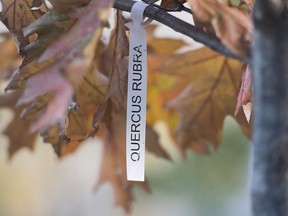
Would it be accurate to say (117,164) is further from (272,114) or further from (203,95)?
(272,114)

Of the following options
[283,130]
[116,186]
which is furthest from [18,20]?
[116,186]

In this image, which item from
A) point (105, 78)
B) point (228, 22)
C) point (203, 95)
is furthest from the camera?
point (203, 95)

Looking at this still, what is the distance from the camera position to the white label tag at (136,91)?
75 cm

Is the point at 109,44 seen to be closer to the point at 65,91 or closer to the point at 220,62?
the point at 220,62

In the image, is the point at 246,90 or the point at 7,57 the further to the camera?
the point at 7,57

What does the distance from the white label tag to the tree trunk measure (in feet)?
0.85

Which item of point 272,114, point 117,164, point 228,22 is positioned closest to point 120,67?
point 228,22

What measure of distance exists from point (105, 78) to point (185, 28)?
289 mm

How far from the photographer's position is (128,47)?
826 mm

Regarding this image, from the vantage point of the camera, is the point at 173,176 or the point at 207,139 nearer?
the point at 207,139

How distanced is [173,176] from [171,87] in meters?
1.08

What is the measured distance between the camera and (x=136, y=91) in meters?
0.75

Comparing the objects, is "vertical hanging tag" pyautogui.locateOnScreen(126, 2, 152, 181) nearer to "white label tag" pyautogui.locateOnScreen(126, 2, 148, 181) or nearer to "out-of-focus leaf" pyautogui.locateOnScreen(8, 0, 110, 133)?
"white label tag" pyautogui.locateOnScreen(126, 2, 148, 181)

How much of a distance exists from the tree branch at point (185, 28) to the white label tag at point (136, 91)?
0.05 feet
